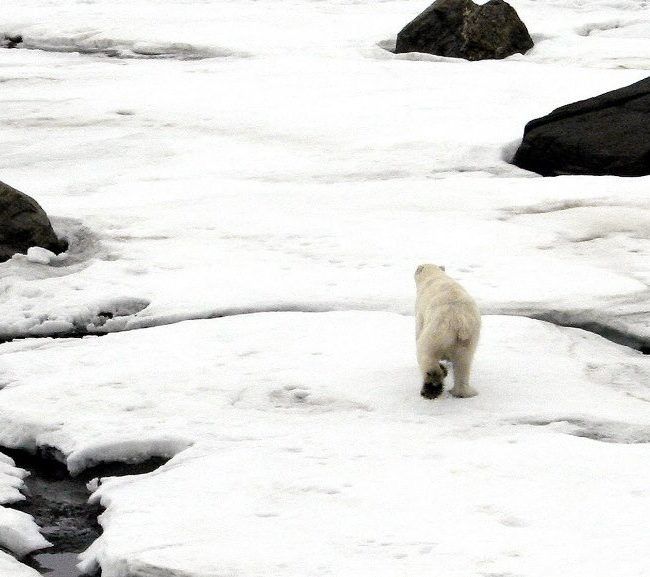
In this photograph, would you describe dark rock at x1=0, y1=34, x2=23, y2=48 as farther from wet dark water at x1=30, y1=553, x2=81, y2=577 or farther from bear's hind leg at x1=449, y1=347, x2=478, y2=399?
wet dark water at x1=30, y1=553, x2=81, y2=577

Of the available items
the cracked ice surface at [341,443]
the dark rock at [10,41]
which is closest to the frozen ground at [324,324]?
the cracked ice surface at [341,443]

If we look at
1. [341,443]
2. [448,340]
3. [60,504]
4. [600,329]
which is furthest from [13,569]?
[600,329]

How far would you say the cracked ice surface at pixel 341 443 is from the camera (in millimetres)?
4016

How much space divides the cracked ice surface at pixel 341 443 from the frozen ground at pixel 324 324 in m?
0.01

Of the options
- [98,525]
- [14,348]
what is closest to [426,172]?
[14,348]

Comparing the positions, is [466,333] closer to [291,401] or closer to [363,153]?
[291,401]

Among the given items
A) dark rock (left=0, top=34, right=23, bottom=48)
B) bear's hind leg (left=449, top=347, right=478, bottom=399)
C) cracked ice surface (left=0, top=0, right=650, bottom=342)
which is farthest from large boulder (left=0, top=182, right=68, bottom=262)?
dark rock (left=0, top=34, right=23, bottom=48)

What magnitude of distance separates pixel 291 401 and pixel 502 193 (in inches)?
187

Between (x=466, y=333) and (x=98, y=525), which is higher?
(x=466, y=333)

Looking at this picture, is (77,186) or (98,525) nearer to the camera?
(98,525)

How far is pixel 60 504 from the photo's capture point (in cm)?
486

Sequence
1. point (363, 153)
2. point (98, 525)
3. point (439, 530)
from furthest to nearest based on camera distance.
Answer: point (363, 153) < point (98, 525) < point (439, 530)

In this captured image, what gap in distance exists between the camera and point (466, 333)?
532cm

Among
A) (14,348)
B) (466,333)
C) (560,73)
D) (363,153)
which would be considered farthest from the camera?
(560,73)
